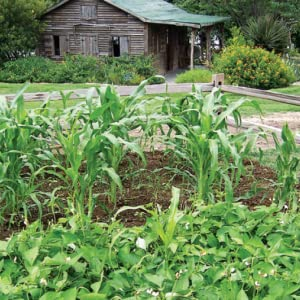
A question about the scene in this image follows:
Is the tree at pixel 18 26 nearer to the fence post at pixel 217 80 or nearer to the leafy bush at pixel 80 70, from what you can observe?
the leafy bush at pixel 80 70

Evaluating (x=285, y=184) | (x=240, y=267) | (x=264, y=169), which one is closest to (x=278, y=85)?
(x=264, y=169)

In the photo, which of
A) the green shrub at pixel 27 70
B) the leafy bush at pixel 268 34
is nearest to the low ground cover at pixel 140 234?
the green shrub at pixel 27 70

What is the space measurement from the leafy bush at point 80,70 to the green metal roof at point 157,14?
1717 millimetres

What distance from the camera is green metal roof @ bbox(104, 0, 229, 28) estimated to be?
24.1 m

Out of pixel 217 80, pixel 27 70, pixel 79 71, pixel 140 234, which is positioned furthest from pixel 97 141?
pixel 27 70

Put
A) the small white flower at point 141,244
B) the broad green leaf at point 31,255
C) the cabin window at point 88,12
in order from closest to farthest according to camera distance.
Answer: the broad green leaf at point 31,255, the small white flower at point 141,244, the cabin window at point 88,12

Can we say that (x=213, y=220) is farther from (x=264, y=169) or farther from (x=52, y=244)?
(x=264, y=169)

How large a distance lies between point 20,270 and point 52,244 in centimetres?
19

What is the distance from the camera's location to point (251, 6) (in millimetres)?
29000

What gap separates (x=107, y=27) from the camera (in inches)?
996

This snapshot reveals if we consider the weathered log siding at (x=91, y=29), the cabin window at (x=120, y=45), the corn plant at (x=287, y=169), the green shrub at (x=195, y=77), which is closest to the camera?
the corn plant at (x=287, y=169)

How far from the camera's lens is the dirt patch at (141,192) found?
3809mm

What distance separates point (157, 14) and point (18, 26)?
233 inches

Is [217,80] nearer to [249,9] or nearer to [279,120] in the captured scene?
[279,120]
